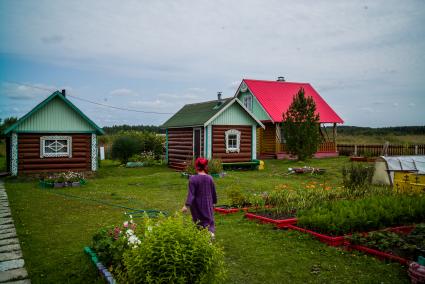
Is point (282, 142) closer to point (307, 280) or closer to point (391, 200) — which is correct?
point (391, 200)

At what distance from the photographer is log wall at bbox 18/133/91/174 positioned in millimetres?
20453

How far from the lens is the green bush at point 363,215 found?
8.02 meters

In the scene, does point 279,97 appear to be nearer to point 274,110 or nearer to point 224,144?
point 274,110

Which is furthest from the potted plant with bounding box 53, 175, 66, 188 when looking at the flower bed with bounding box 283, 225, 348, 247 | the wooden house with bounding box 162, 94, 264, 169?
the flower bed with bounding box 283, 225, 348, 247

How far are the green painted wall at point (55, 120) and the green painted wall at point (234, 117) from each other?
796 centimetres

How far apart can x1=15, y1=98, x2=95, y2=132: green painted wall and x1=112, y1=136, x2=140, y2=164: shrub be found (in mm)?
7674

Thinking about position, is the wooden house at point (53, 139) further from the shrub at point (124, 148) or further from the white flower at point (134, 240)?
the white flower at point (134, 240)

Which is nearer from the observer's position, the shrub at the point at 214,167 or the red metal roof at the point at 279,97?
the shrub at the point at 214,167

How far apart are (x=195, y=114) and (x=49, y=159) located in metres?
9.95

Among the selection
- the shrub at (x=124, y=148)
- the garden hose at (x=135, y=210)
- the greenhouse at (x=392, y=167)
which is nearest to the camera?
the garden hose at (x=135, y=210)

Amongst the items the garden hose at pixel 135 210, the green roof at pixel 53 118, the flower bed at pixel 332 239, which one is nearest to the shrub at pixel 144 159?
the green roof at pixel 53 118

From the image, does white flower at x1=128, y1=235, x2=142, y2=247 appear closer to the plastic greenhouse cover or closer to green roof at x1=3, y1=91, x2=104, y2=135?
the plastic greenhouse cover

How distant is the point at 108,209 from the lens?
11.8 metres

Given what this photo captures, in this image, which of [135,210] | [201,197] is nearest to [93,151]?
[135,210]
